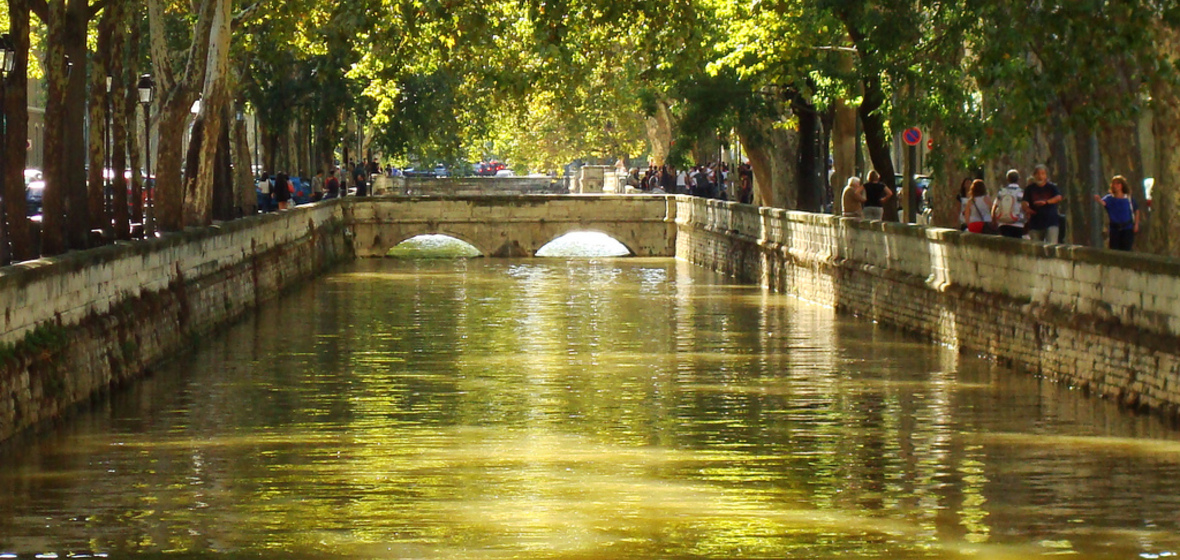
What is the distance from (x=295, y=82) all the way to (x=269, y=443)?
128ft

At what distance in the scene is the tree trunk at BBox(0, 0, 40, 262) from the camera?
2203 cm

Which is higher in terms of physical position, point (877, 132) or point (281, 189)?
point (877, 132)

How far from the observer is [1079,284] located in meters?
20.2

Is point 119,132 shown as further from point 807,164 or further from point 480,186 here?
point 480,186

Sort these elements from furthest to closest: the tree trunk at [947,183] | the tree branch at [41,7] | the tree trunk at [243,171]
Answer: the tree trunk at [243,171] → the tree trunk at [947,183] → the tree branch at [41,7]

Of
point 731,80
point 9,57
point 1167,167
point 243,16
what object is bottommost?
point 1167,167

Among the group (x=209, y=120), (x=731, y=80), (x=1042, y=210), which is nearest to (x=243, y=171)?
(x=731, y=80)

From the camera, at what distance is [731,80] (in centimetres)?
4541

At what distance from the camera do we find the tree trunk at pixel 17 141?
22.0m

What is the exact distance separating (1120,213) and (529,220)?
95.8 ft

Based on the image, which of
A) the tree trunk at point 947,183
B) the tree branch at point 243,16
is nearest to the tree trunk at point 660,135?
the tree trunk at point 947,183

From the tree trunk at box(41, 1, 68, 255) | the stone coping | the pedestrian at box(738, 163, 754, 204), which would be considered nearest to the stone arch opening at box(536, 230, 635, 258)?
the pedestrian at box(738, 163, 754, 204)

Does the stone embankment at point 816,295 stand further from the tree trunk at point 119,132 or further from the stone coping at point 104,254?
the tree trunk at point 119,132

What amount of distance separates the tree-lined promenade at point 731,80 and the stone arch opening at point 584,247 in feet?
20.7
